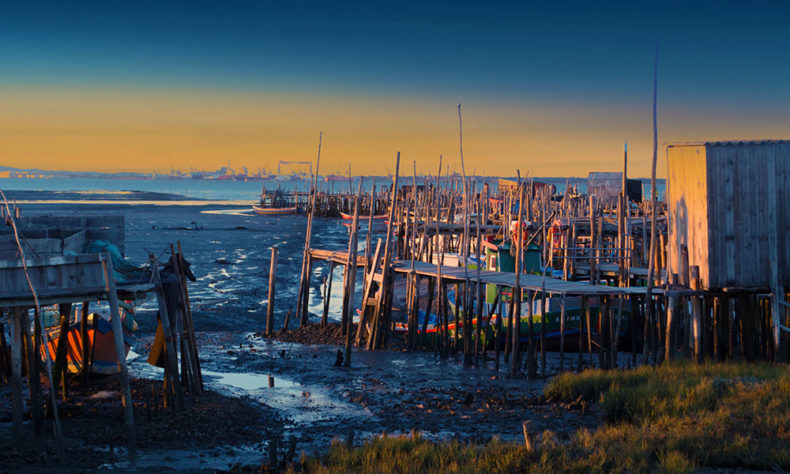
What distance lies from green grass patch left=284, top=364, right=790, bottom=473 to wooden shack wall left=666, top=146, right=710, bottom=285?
348cm

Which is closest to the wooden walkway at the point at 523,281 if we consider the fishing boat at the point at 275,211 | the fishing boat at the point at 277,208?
the fishing boat at the point at 275,211

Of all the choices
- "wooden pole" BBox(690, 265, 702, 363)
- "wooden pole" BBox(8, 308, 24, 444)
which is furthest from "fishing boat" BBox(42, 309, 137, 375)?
"wooden pole" BBox(690, 265, 702, 363)

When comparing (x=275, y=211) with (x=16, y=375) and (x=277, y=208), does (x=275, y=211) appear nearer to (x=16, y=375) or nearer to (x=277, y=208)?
(x=277, y=208)

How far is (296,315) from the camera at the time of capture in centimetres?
2727

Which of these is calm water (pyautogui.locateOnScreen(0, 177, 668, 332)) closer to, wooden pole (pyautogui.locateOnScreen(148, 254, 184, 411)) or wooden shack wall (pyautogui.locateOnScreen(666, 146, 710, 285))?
wooden pole (pyautogui.locateOnScreen(148, 254, 184, 411))

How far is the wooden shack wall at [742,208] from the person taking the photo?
16.4 meters

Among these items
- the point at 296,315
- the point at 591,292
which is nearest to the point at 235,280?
the point at 296,315

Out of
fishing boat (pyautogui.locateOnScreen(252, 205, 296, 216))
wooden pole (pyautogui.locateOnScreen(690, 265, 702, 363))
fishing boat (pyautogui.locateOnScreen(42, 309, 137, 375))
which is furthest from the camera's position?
fishing boat (pyautogui.locateOnScreen(252, 205, 296, 216))

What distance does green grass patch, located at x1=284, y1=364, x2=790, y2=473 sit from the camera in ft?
32.7

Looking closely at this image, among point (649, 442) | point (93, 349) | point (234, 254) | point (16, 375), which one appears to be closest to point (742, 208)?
point (649, 442)

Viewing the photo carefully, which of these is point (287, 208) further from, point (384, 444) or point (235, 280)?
point (384, 444)

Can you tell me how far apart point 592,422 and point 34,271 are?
30.5ft

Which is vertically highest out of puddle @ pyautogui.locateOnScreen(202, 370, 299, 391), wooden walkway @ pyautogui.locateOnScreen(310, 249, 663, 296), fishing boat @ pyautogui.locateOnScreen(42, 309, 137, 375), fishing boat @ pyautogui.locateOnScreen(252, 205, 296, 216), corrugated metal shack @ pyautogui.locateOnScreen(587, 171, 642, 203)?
corrugated metal shack @ pyautogui.locateOnScreen(587, 171, 642, 203)

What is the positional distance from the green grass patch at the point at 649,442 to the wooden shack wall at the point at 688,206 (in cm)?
348
